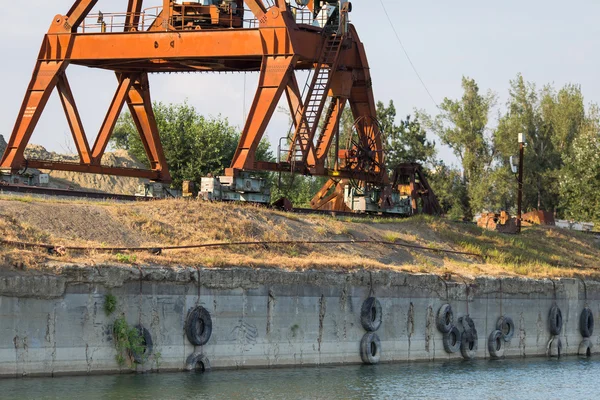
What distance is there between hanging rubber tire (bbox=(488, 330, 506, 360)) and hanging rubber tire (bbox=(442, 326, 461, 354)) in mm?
1594

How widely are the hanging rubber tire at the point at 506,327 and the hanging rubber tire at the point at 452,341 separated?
2069mm

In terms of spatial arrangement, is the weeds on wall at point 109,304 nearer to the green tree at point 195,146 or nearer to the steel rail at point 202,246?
the steel rail at point 202,246

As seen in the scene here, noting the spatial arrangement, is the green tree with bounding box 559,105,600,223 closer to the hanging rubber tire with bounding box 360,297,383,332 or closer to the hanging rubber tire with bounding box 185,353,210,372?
the hanging rubber tire with bounding box 360,297,383,332

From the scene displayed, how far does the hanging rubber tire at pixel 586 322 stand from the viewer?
38.4 meters

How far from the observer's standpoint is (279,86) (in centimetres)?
3625

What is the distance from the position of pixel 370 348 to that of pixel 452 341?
3.85 metres

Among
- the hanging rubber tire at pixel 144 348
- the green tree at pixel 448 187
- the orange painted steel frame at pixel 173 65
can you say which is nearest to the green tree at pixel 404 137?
the green tree at pixel 448 187

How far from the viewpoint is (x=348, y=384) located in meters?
27.3

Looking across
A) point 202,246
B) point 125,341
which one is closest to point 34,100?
point 202,246

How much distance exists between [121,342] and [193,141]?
38059 millimetres

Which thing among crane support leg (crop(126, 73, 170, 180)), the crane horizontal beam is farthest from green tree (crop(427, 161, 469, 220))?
the crane horizontal beam

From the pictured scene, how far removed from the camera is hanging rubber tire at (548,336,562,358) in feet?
122

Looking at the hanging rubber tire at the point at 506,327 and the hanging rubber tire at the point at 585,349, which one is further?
the hanging rubber tire at the point at 585,349

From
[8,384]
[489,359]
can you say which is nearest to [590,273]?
[489,359]
